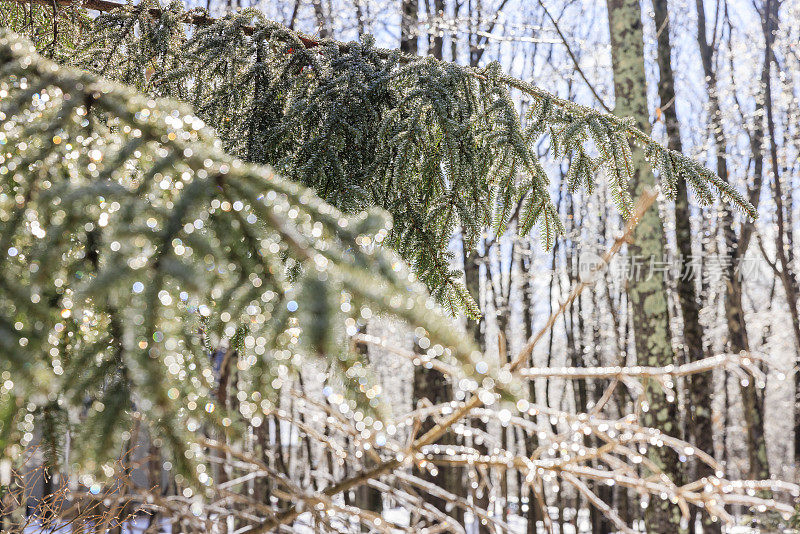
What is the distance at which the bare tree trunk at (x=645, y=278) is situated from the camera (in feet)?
13.9

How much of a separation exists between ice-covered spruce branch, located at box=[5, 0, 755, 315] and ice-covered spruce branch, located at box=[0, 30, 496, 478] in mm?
1088

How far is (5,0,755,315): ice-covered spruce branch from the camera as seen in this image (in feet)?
6.75

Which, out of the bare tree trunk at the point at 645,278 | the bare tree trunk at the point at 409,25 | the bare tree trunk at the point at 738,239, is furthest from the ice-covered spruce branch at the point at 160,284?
the bare tree trunk at the point at 738,239

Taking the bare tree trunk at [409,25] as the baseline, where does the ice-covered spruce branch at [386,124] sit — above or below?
below

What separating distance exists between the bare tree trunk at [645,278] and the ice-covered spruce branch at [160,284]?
4016 mm

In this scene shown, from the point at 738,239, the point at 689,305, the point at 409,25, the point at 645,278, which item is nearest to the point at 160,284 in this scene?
the point at 645,278

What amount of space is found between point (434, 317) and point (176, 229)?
0.35 m

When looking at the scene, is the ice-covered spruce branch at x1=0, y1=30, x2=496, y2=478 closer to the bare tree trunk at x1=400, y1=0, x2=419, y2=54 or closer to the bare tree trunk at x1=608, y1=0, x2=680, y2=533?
the bare tree trunk at x1=608, y1=0, x2=680, y2=533

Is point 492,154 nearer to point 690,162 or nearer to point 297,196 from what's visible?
point 690,162

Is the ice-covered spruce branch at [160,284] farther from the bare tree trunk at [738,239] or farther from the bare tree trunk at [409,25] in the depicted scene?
the bare tree trunk at [738,239]

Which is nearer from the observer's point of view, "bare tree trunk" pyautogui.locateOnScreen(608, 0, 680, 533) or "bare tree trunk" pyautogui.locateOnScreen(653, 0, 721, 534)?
"bare tree trunk" pyautogui.locateOnScreen(608, 0, 680, 533)

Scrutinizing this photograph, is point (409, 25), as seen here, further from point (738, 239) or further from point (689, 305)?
point (738, 239)

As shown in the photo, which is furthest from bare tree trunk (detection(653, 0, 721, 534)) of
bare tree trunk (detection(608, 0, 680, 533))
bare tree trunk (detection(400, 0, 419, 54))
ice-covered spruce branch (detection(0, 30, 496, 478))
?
ice-covered spruce branch (detection(0, 30, 496, 478))

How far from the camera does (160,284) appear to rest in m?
0.65
